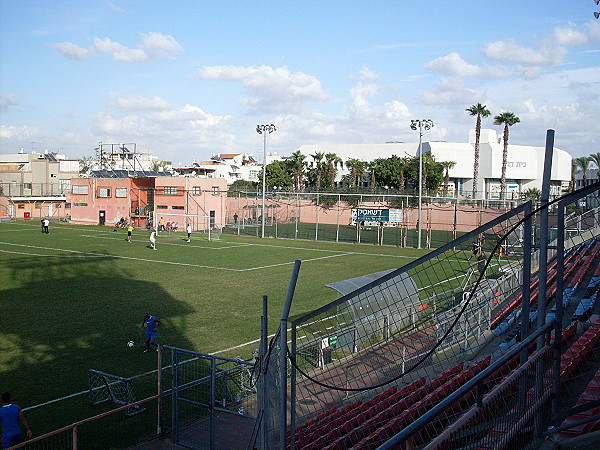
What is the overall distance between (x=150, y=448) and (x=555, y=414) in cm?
703

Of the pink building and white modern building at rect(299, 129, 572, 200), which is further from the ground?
white modern building at rect(299, 129, 572, 200)

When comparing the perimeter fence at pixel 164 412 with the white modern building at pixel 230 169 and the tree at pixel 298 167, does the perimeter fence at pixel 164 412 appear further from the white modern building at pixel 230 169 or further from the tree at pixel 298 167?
the white modern building at pixel 230 169

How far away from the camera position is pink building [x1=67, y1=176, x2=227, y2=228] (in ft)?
178

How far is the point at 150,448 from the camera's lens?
32.0 feet

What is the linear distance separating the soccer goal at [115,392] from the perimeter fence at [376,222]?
31.0 metres

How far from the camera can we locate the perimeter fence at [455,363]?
457 cm

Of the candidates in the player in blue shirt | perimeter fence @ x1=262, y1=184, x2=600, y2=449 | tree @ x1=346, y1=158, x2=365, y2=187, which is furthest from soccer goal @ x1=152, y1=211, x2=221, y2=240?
the player in blue shirt

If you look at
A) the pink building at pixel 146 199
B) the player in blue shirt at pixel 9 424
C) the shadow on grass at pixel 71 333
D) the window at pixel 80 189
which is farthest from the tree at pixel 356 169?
the player in blue shirt at pixel 9 424

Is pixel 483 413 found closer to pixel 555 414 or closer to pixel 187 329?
pixel 555 414

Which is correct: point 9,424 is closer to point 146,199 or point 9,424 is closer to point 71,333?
point 71,333

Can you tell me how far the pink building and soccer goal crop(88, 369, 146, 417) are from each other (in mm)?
39410

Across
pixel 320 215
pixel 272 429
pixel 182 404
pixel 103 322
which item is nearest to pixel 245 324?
pixel 103 322

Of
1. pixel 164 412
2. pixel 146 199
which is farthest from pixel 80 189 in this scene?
pixel 164 412

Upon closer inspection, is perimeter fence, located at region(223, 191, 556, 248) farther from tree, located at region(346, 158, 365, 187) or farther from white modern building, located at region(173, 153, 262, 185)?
white modern building, located at region(173, 153, 262, 185)
